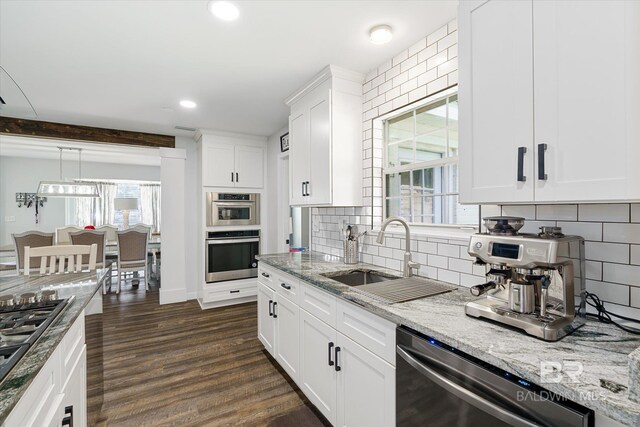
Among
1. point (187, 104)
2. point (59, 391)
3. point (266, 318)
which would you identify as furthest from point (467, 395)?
point (187, 104)

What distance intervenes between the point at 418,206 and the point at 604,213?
108 centimetres

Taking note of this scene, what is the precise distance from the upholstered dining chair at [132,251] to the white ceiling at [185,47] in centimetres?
241

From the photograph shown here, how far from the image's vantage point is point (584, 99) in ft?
3.09

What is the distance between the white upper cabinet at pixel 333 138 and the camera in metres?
2.36

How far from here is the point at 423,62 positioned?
1946 millimetres

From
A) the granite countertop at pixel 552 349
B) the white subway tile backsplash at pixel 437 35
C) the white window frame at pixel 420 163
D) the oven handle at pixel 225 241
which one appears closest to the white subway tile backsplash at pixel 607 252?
the granite countertop at pixel 552 349

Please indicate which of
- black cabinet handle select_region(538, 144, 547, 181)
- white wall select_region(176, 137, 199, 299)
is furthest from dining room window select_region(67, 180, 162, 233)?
black cabinet handle select_region(538, 144, 547, 181)

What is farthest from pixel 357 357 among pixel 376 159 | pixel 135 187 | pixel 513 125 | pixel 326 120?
pixel 135 187

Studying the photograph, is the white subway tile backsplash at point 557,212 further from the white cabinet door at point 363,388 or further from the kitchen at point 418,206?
the white cabinet door at point 363,388

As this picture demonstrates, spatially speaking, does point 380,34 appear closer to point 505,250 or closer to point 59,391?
point 505,250

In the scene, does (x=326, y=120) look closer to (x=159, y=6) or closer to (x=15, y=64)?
(x=159, y=6)

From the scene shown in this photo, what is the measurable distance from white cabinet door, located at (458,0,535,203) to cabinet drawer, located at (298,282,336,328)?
0.94 m

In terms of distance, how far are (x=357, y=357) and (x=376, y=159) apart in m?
1.50

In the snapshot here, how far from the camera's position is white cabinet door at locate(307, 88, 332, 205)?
93.5 inches
